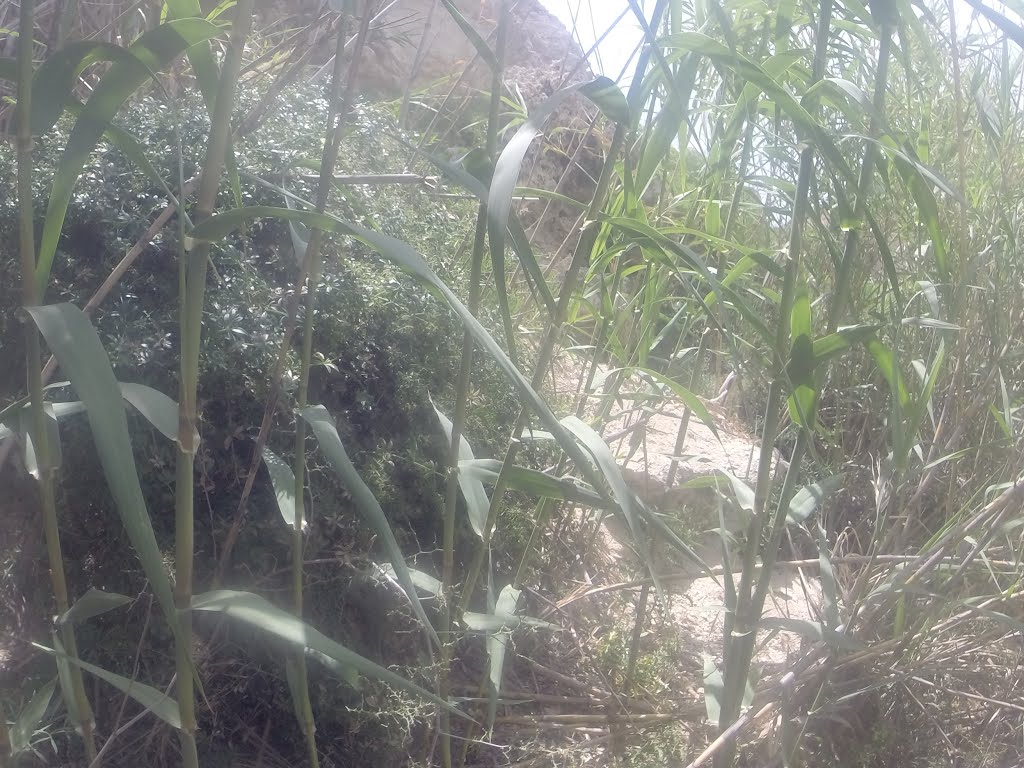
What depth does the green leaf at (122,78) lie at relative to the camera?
59cm

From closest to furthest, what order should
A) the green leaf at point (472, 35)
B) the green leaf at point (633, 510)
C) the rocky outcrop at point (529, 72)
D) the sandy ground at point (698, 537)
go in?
the green leaf at point (633, 510)
the green leaf at point (472, 35)
the sandy ground at point (698, 537)
the rocky outcrop at point (529, 72)

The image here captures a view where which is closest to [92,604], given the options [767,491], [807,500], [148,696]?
[148,696]

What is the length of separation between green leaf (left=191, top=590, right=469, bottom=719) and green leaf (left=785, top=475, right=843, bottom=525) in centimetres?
55

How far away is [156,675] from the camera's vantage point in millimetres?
1201

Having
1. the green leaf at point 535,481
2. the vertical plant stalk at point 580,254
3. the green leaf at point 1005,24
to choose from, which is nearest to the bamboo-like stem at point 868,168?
the green leaf at point 1005,24

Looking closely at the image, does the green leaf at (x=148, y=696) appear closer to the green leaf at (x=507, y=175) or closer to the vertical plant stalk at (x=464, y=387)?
the vertical plant stalk at (x=464, y=387)

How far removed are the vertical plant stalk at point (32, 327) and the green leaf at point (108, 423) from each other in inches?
4.4

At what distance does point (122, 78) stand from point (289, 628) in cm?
46

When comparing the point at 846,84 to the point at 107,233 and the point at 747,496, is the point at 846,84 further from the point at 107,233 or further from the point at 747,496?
the point at 107,233

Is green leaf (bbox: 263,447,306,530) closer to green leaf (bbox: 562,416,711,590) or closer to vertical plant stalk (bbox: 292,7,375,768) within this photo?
vertical plant stalk (bbox: 292,7,375,768)

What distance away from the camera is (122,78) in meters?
0.61

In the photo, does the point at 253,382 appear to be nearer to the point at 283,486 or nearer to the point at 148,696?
the point at 283,486

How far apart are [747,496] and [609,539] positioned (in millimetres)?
897

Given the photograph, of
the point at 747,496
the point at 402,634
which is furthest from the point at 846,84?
the point at 402,634
